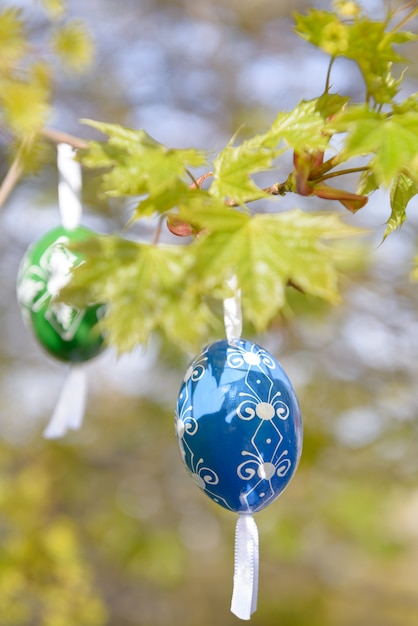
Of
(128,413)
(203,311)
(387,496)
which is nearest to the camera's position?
(203,311)

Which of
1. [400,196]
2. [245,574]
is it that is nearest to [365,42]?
[400,196]

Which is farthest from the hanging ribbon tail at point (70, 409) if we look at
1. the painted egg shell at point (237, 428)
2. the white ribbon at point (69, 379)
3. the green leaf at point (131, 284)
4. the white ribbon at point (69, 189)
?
the green leaf at point (131, 284)

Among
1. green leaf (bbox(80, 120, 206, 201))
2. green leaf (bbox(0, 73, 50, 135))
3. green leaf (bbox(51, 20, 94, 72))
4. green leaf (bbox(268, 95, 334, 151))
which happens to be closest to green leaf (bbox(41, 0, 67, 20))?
green leaf (bbox(51, 20, 94, 72))

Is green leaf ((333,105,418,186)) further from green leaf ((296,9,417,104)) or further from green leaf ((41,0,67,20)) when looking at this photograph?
green leaf ((41,0,67,20))

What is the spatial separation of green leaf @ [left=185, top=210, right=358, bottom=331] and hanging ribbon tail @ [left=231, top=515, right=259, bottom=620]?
27 centimetres

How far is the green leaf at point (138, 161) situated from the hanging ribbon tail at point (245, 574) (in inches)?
Result: 13.8

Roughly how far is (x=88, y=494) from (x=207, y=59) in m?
1.70

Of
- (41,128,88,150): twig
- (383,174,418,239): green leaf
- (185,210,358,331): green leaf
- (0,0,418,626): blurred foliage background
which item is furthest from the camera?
(0,0,418,626): blurred foliage background

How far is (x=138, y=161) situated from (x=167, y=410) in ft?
6.35

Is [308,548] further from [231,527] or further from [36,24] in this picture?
[36,24]

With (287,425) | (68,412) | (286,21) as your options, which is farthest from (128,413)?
(287,425)

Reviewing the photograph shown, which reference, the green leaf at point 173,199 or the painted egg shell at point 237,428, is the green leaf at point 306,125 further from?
the painted egg shell at point 237,428

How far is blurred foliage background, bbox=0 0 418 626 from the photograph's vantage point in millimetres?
1908

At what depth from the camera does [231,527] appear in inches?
112
